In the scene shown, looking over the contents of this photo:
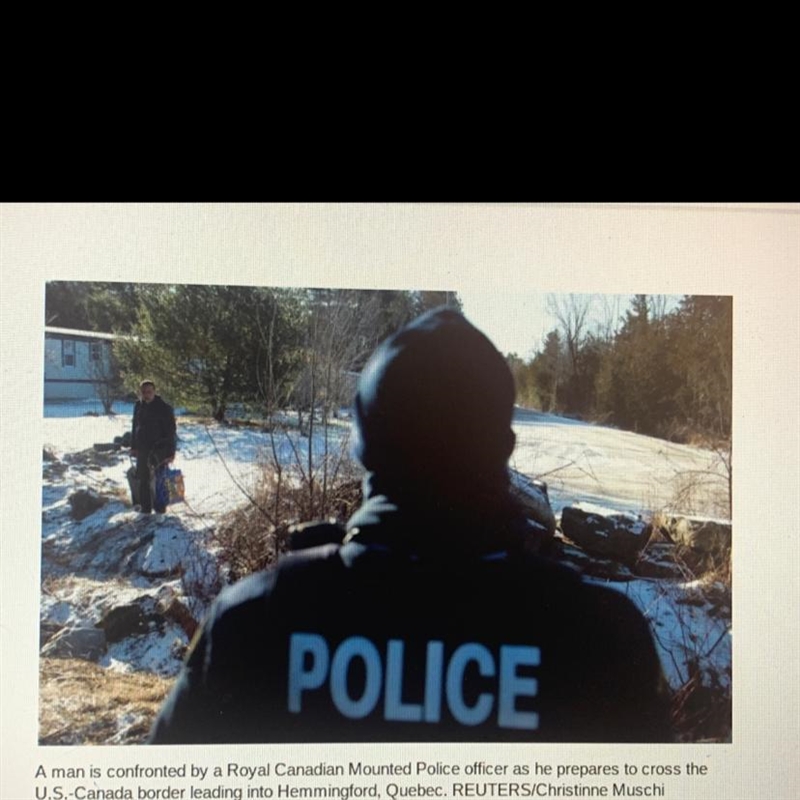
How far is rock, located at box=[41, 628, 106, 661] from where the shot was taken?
1658 mm

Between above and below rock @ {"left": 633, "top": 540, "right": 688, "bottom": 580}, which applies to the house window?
above

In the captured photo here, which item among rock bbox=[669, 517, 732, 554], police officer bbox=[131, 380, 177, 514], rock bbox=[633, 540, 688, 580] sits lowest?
rock bbox=[633, 540, 688, 580]

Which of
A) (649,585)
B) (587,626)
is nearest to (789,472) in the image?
(649,585)

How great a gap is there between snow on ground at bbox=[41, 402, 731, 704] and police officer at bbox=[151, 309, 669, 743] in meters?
0.06

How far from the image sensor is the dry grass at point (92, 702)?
1.65 m

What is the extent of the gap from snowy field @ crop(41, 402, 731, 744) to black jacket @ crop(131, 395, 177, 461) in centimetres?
2

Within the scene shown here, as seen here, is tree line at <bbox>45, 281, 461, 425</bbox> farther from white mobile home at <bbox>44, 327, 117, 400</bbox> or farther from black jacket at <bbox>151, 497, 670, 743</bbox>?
black jacket at <bbox>151, 497, 670, 743</bbox>

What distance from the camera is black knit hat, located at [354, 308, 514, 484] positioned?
1661 millimetres

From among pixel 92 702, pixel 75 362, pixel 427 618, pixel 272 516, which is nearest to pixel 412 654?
pixel 427 618

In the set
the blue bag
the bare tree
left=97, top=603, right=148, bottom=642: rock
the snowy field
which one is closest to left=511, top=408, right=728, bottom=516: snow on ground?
the snowy field

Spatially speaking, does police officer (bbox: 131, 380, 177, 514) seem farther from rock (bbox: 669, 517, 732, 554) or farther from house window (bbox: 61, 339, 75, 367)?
rock (bbox: 669, 517, 732, 554)

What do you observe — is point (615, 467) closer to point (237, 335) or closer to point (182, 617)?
point (237, 335)

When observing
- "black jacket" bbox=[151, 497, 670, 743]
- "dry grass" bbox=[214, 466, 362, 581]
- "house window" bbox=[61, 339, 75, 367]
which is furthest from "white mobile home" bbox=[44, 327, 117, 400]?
"black jacket" bbox=[151, 497, 670, 743]
